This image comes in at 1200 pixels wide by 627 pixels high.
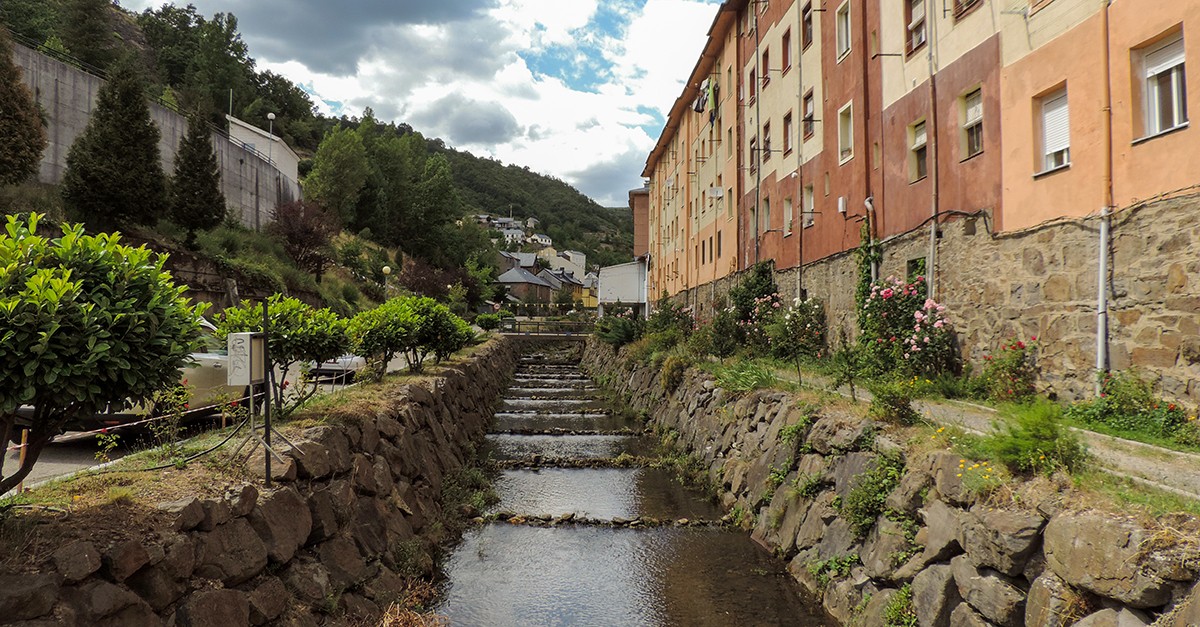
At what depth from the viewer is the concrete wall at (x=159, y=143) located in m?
22.2

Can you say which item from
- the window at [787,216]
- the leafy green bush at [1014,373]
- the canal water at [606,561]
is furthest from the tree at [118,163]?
the leafy green bush at [1014,373]

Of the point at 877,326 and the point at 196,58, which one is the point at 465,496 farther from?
the point at 196,58

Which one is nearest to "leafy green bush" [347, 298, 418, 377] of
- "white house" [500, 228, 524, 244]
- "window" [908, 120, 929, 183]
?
"window" [908, 120, 929, 183]

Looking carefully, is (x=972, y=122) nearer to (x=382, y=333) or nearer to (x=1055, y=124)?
(x=1055, y=124)

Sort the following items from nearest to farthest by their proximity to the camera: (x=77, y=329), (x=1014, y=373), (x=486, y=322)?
(x=77, y=329) < (x=1014, y=373) < (x=486, y=322)

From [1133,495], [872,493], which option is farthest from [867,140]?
[1133,495]

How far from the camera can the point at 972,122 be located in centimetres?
1073

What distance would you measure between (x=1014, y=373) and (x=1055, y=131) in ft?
11.1

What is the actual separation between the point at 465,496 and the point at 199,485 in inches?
261

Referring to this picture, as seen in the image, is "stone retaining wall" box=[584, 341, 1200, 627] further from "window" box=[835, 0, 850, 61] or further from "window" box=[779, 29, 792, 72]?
"window" box=[779, 29, 792, 72]

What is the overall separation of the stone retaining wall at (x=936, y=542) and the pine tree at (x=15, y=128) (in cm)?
2059

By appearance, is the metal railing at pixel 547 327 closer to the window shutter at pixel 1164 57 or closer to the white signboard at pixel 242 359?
the window shutter at pixel 1164 57

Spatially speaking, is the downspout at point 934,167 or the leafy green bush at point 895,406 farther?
the downspout at point 934,167

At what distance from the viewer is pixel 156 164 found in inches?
907
